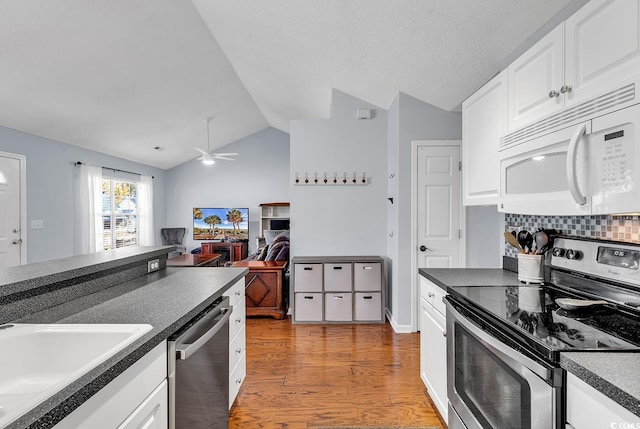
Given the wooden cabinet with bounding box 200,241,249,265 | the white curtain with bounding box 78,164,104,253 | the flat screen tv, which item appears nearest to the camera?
the white curtain with bounding box 78,164,104,253

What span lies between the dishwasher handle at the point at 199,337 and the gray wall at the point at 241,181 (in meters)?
6.27

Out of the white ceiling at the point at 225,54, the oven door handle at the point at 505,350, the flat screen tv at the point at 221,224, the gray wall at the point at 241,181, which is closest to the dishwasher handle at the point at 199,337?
the oven door handle at the point at 505,350

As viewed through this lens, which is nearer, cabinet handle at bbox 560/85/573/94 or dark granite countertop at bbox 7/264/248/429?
dark granite countertop at bbox 7/264/248/429

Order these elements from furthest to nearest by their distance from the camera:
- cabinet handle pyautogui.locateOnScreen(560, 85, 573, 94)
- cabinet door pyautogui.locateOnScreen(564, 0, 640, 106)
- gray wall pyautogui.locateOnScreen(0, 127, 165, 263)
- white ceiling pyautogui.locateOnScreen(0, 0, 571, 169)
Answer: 1. gray wall pyautogui.locateOnScreen(0, 127, 165, 263)
2. white ceiling pyautogui.locateOnScreen(0, 0, 571, 169)
3. cabinet handle pyautogui.locateOnScreen(560, 85, 573, 94)
4. cabinet door pyautogui.locateOnScreen(564, 0, 640, 106)

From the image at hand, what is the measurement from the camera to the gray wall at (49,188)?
4438 millimetres

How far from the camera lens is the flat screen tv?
7.67 meters

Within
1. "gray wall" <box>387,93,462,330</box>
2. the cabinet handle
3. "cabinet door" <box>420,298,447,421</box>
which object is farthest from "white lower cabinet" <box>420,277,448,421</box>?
"gray wall" <box>387,93,462,330</box>

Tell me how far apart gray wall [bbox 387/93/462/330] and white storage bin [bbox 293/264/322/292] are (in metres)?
0.87

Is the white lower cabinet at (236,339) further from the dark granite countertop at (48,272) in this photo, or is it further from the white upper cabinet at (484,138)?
the white upper cabinet at (484,138)

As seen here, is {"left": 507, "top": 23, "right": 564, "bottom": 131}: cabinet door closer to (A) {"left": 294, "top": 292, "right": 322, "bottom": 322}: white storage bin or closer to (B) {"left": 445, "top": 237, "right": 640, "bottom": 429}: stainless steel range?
(B) {"left": 445, "top": 237, "right": 640, "bottom": 429}: stainless steel range

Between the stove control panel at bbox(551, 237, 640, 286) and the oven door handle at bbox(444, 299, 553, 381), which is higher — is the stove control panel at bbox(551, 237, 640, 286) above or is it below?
above

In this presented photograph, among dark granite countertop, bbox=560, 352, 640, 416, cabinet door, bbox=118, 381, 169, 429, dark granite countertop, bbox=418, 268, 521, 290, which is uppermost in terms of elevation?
dark granite countertop, bbox=418, 268, 521, 290

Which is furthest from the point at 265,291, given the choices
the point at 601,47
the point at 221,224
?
the point at 221,224

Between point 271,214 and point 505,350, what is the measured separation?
6.65 meters
